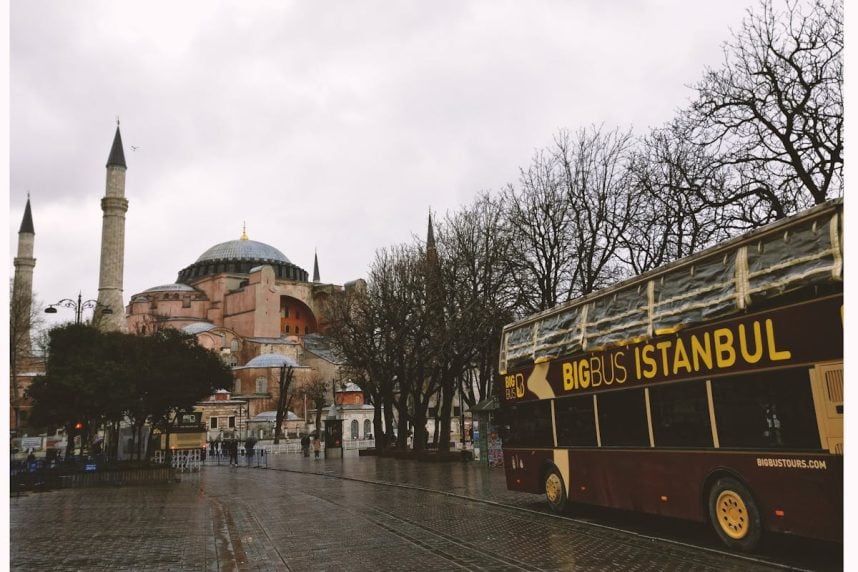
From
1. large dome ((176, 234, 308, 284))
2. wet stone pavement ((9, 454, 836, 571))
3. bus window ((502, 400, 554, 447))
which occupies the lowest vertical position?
wet stone pavement ((9, 454, 836, 571))

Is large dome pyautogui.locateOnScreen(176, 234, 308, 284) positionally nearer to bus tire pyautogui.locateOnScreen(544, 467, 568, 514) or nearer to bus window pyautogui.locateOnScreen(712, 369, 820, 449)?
bus tire pyautogui.locateOnScreen(544, 467, 568, 514)

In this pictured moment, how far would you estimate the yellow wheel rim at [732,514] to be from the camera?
28.0 ft

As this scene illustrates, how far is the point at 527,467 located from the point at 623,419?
3499mm

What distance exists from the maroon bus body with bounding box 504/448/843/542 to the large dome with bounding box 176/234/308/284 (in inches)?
3755

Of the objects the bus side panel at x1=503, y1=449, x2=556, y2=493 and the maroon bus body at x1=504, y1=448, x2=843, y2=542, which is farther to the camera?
the bus side panel at x1=503, y1=449, x2=556, y2=493

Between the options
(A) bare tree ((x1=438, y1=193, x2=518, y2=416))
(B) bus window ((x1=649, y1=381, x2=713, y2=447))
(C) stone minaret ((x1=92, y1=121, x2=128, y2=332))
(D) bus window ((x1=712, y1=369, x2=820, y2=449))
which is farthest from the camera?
(C) stone minaret ((x1=92, y1=121, x2=128, y2=332))

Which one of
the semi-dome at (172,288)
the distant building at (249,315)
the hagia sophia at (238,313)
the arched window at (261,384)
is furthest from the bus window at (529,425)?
the semi-dome at (172,288)

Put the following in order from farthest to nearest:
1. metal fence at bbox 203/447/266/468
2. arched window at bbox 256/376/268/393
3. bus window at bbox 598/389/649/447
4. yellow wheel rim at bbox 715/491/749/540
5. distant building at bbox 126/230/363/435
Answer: distant building at bbox 126/230/363/435, arched window at bbox 256/376/268/393, metal fence at bbox 203/447/266/468, bus window at bbox 598/389/649/447, yellow wheel rim at bbox 715/491/749/540

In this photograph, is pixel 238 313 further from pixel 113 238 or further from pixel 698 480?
pixel 698 480

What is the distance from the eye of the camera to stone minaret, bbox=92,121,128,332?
7156 centimetres

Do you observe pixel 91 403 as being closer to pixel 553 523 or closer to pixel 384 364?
pixel 384 364

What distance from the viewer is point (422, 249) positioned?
34.1 m

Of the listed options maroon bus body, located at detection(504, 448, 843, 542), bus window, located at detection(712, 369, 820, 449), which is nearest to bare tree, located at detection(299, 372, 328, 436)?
maroon bus body, located at detection(504, 448, 843, 542)

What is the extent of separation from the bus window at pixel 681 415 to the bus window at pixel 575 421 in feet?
5.29
